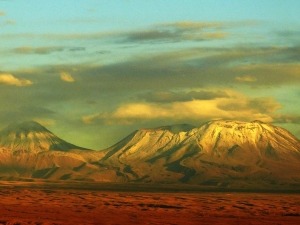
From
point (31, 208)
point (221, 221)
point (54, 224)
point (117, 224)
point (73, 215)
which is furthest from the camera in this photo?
point (31, 208)

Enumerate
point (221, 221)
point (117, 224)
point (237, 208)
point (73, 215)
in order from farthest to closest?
point (237, 208) < point (73, 215) < point (221, 221) < point (117, 224)

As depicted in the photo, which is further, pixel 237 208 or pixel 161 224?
pixel 237 208

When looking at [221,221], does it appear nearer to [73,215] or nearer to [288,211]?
[73,215]

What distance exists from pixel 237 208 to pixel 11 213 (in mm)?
38741

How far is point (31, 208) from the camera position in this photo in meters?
111

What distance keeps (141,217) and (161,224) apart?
42.3 feet

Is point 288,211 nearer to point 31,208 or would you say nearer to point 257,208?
point 257,208

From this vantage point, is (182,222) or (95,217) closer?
(182,222)

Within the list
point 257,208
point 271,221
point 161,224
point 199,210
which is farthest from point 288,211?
point 161,224

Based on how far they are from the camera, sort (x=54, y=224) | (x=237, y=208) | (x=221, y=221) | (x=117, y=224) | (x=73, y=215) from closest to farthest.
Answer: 1. (x=54, y=224)
2. (x=117, y=224)
3. (x=221, y=221)
4. (x=73, y=215)
5. (x=237, y=208)

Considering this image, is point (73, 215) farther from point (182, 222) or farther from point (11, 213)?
point (182, 222)

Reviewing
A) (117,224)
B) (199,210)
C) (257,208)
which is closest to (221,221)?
(117,224)

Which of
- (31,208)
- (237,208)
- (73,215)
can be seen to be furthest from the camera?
(237,208)

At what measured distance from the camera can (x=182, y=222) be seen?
8781 centimetres
